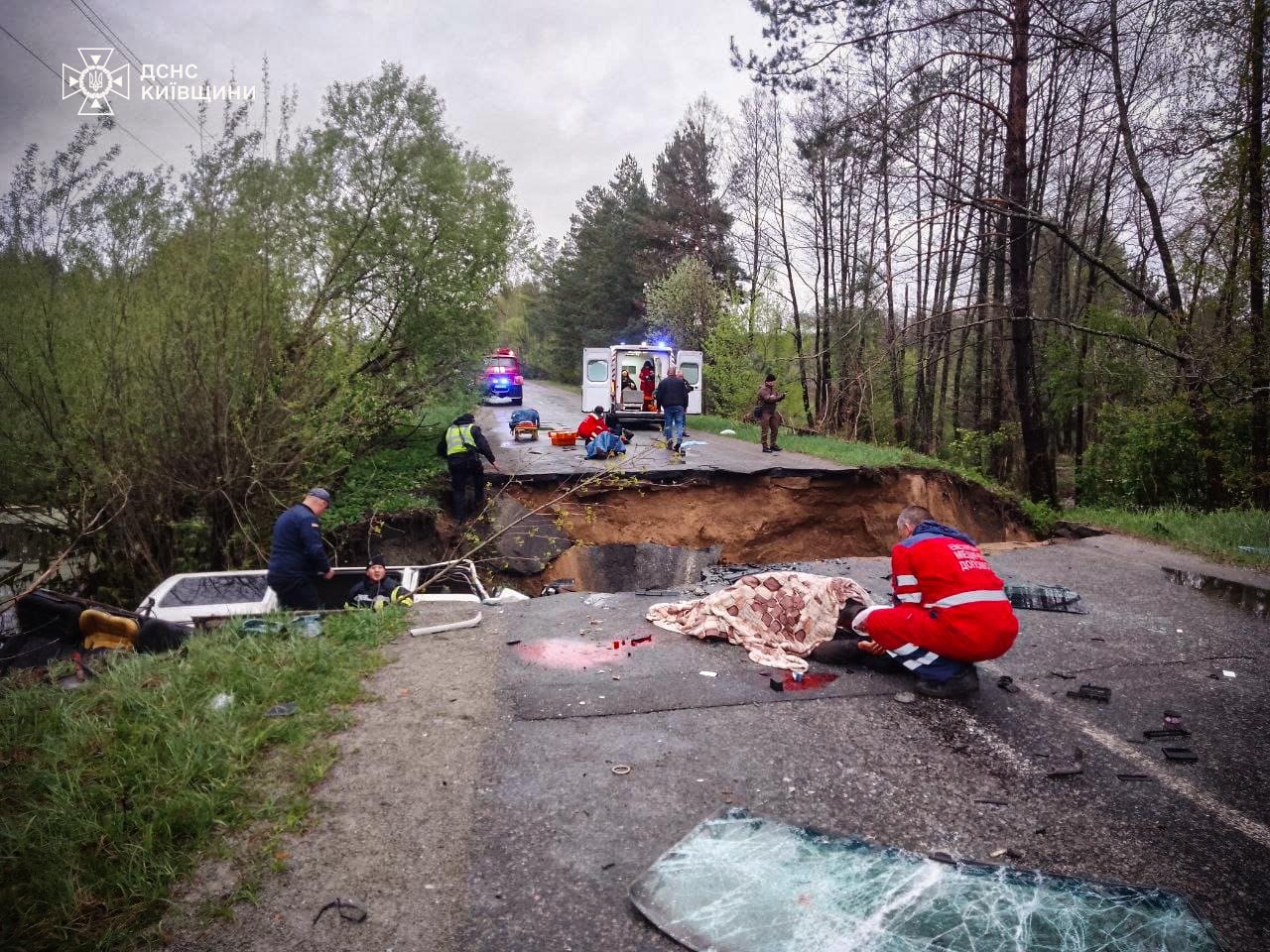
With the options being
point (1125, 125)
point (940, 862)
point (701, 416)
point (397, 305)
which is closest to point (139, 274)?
point (397, 305)

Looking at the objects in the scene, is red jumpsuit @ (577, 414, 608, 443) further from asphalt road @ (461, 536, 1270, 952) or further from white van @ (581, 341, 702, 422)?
asphalt road @ (461, 536, 1270, 952)

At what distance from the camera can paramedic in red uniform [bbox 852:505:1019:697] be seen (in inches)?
169

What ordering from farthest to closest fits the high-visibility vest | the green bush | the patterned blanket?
the green bush
the high-visibility vest
the patterned blanket

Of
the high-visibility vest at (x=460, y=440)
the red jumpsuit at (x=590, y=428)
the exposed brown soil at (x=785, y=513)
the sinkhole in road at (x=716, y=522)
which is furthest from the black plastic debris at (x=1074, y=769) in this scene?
the red jumpsuit at (x=590, y=428)

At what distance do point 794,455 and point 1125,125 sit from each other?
8.30m

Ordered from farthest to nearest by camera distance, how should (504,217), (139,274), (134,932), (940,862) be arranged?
(504,217) → (139,274) → (940,862) → (134,932)

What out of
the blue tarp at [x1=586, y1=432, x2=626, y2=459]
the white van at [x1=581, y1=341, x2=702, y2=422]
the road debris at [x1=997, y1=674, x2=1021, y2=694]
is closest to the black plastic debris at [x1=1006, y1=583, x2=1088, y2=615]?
the road debris at [x1=997, y1=674, x2=1021, y2=694]

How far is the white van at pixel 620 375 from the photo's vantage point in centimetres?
2038

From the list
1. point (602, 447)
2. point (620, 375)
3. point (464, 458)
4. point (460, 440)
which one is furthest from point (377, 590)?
point (620, 375)

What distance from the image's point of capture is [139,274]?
7738mm

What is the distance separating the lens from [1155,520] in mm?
11188

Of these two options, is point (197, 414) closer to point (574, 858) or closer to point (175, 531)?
point (175, 531)

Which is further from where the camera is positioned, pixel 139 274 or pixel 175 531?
pixel 175 531

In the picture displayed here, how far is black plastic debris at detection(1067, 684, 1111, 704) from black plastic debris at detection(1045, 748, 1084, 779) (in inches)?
32.8
